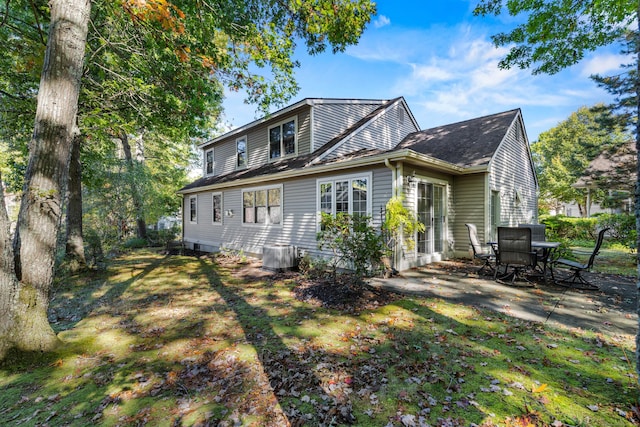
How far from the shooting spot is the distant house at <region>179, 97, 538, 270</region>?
25.8 ft

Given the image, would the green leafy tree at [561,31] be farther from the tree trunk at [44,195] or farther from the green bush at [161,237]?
the green bush at [161,237]

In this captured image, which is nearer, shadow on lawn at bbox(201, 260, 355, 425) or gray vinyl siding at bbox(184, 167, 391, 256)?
shadow on lawn at bbox(201, 260, 355, 425)

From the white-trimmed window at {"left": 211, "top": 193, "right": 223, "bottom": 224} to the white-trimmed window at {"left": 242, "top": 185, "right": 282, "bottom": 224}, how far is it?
2.19 meters

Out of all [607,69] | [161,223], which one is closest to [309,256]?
[607,69]

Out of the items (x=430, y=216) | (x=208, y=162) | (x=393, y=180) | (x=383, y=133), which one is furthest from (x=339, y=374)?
(x=208, y=162)

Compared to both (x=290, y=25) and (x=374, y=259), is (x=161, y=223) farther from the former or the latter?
(x=374, y=259)

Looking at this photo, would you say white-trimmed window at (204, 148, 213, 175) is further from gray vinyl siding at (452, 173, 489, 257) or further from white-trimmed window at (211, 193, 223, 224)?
gray vinyl siding at (452, 173, 489, 257)

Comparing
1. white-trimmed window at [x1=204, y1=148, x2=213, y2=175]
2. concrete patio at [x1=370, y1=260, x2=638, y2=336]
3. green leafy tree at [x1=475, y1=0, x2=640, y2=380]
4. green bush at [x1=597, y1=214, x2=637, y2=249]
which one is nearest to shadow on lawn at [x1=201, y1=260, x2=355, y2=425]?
concrete patio at [x1=370, y1=260, x2=638, y2=336]

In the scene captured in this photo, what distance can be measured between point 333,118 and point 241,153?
5317 millimetres

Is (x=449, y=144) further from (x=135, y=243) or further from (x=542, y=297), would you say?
→ (x=135, y=243)

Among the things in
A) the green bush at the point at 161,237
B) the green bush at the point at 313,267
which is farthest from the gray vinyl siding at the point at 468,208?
the green bush at the point at 161,237

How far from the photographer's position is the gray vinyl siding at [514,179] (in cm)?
994

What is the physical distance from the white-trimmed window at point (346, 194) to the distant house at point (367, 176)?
0.10 ft

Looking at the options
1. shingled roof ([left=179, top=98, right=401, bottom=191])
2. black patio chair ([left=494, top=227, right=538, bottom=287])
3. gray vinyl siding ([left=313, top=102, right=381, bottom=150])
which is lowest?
black patio chair ([left=494, top=227, right=538, bottom=287])
